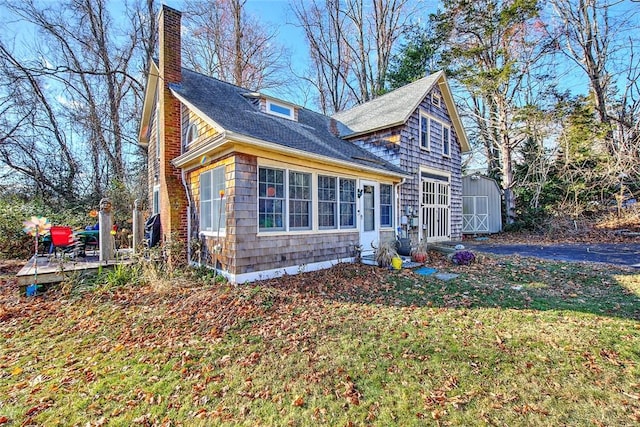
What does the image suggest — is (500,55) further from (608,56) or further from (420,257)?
(420,257)

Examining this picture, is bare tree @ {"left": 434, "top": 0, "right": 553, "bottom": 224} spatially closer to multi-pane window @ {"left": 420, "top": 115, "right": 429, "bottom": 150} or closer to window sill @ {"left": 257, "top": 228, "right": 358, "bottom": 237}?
multi-pane window @ {"left": 420, "top": 115, "right": 429, "bottom": 150}

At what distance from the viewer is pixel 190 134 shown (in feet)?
27.9

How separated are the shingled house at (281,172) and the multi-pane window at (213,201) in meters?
0.03

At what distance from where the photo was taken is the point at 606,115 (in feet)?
50.3

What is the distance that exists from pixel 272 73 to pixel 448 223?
14.9 metres

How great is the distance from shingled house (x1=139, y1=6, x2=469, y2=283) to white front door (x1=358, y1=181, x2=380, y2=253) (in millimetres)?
32

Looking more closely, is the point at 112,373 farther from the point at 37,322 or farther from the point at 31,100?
the point at 31,100

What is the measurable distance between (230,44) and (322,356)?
2055cm

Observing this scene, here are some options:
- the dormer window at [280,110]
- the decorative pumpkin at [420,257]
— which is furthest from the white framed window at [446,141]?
the dormer window at [280,110]

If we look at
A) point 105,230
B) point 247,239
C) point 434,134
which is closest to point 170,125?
point 105,230

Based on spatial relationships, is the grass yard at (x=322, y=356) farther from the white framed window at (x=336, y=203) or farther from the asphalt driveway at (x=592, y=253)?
the asphalt driveway at (x=592, y=253)

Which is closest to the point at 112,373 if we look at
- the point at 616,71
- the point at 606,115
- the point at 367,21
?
the point at 606,115

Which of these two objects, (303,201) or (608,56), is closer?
(303,201)

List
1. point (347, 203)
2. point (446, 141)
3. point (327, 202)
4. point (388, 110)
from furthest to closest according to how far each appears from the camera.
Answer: point (446, 141)
point (388, 110)
point (347, 203)
point (327, 202)
